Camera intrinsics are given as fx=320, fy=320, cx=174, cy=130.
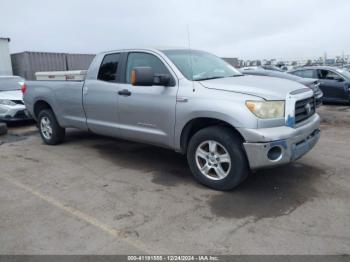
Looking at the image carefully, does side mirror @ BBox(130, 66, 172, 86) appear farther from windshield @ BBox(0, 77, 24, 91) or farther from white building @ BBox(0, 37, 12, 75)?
white building @ BBox(0, 37, 12, 75)

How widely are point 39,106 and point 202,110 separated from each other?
439cm

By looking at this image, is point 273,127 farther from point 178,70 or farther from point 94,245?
point 94,245

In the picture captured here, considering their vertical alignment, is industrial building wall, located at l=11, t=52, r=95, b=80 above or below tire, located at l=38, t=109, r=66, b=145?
above

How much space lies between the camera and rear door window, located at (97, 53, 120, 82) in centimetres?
515

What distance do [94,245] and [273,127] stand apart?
2280mm

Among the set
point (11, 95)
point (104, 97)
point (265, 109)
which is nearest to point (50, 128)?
point (104, 97)

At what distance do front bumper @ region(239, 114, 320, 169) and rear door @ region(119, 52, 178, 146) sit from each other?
114 cm

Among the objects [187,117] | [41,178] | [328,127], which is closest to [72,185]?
[41,178]

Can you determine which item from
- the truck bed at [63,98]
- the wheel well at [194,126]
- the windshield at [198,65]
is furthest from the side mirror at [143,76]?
the truck bed at [63,98]

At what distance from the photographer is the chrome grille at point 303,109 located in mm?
3932

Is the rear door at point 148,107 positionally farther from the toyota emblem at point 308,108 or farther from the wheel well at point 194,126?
the toyota emblem at point 308,108

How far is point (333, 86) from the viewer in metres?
11.4

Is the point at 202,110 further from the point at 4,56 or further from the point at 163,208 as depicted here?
the point at 4,56

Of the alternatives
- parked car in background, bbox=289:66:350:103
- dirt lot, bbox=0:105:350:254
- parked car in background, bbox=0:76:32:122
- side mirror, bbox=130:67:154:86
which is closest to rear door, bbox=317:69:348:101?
parked car in background, bbox=289:66:350:103
